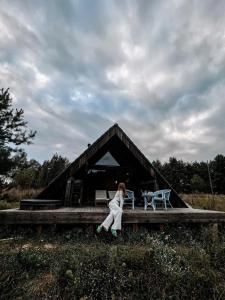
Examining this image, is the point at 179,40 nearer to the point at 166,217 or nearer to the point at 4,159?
the point at 166,217

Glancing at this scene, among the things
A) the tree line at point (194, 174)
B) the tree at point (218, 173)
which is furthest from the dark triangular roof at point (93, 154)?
the tree at point (218, 173)

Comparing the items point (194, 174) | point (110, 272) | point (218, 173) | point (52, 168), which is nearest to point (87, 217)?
point (110, 272)

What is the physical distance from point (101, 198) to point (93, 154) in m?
2.15

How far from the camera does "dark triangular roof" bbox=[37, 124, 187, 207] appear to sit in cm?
668

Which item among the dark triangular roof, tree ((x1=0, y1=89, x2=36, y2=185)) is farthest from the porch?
tree ((x1=0, y1=89, x2=36, y2=185))

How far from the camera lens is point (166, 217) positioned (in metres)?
5.20

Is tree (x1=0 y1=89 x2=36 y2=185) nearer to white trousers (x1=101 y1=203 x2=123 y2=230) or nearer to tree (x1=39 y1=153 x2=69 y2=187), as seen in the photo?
white trousers (x1=101 y1=203 x2=123 y2=230)

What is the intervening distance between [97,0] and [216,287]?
24.8 feet

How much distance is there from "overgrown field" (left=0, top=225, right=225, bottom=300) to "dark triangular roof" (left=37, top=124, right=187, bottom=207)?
111 inches

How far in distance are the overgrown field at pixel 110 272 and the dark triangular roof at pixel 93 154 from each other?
2820 mm

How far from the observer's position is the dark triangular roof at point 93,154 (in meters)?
6.68

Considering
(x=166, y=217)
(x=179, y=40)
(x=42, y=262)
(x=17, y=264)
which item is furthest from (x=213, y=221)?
(x=179, y=40)

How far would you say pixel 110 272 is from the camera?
9.93ft

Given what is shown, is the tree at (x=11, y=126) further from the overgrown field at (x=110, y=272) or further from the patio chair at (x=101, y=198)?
the overgrown field at (x=110, y=272)
